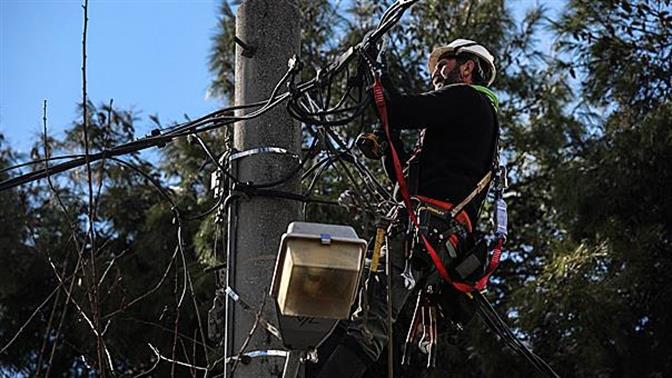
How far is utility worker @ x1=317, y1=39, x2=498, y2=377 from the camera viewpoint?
447 cm

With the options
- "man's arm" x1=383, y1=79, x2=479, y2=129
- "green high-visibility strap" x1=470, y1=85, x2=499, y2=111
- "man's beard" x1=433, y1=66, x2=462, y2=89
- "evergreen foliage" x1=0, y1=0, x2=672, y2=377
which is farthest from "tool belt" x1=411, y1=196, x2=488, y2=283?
"evergreen foliage" x1=0, y1=0, x2=672, y2=377

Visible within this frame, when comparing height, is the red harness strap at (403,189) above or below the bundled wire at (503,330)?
above

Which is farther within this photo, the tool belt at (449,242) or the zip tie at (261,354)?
the tool belt at (449,242)

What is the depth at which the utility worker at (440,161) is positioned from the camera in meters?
4.47

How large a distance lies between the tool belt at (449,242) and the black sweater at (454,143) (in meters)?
0.07

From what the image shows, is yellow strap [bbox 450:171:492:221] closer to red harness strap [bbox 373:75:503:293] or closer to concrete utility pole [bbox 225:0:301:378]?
red harness strap [bbox 373:75:503:293]

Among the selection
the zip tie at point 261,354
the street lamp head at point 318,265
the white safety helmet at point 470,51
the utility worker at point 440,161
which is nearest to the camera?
the street lamp head at point 318,265

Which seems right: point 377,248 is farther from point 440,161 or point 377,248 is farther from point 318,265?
point 318,265

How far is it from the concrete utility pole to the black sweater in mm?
486

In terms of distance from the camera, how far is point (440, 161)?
16.1 ft

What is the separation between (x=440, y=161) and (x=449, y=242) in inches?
12.4

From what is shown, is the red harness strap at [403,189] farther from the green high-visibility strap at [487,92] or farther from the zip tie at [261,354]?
the zip tie at [261,354]

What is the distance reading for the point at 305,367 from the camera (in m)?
4.23

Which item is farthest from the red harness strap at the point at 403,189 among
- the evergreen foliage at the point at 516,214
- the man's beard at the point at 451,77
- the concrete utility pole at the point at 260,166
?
the evergreen foliage at the point at 516,214
